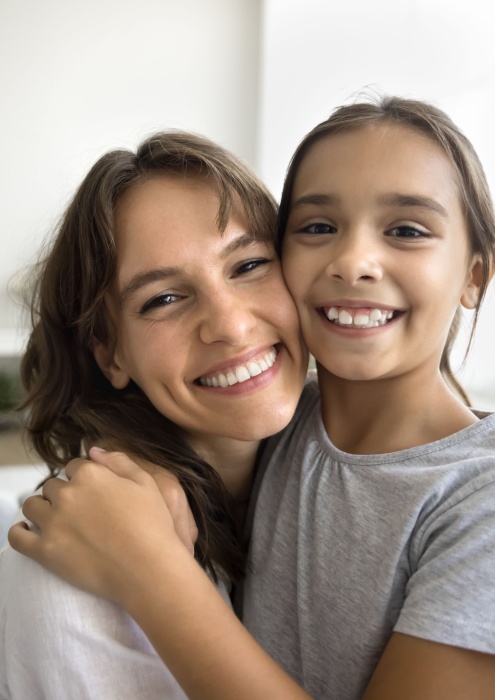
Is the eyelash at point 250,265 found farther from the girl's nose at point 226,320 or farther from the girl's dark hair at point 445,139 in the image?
the girl's dark hair at point 445,139

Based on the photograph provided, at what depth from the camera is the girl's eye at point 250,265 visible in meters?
1.21

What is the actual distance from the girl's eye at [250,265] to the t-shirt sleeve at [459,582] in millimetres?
521

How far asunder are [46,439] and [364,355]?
0.74 m

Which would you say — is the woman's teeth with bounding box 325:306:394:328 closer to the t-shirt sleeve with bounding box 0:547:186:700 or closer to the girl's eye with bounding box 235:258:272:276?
the girl's eye with bounding box 235:258:272:276

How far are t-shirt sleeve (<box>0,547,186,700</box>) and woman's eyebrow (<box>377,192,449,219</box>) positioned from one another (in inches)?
29.3

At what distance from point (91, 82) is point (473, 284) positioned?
12.6ft

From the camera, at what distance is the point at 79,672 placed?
0.96 meters

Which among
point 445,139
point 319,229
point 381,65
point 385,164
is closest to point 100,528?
point 319,229

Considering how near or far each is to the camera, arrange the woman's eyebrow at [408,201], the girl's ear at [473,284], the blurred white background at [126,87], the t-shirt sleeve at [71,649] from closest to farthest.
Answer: the t-shirt sleeve at [71,649], the woman's eyebrow at [408,201], the girl's ear at [473,284], the blurred white background at [126,87]

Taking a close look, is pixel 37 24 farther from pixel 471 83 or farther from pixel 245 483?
pixel 245 483

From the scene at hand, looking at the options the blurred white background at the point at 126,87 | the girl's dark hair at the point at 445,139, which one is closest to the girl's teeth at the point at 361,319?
the girl's dark hair at the point at 445,139

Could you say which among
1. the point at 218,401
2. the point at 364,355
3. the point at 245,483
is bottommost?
the point at 245,483

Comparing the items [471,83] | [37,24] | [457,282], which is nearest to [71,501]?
[457,282]

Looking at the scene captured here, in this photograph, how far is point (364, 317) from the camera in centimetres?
110
